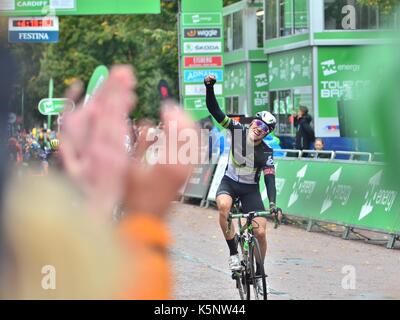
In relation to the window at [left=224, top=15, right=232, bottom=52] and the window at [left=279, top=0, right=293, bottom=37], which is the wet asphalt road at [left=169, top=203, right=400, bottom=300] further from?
the window at [left=224, top=15, right=232, bottom=52]

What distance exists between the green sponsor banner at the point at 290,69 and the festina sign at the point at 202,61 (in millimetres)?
2209

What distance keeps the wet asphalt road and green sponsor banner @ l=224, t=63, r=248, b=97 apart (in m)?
17.1

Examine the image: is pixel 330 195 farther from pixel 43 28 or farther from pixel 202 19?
pixel 43 28

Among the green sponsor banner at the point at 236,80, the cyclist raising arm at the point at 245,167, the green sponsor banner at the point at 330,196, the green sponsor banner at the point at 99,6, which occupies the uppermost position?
the green sponsor banner at the point at 99,6

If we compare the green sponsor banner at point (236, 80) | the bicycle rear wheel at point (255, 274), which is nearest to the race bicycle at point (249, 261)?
the bicycle rear wheel at point (255, 274)

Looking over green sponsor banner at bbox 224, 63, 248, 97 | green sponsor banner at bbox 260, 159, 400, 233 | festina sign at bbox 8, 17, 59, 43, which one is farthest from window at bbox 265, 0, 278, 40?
green sponsor banner at bbox 260, 159, 400, 233

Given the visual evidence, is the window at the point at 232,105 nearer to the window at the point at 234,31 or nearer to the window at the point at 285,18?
the window at the point at 234,31

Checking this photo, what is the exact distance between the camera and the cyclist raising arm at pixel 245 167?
878cm

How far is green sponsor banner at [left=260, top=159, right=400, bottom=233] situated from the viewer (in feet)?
44.4

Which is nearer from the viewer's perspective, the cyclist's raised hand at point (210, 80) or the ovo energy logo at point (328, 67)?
the cyclist's raised hand at point (210, 80)

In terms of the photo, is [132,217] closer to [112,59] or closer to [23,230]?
[23,230]

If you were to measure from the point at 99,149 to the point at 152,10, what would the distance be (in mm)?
24287

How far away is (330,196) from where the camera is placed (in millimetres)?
15234

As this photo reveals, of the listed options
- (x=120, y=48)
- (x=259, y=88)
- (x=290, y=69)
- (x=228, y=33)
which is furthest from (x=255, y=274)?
(x=120, y=48)
